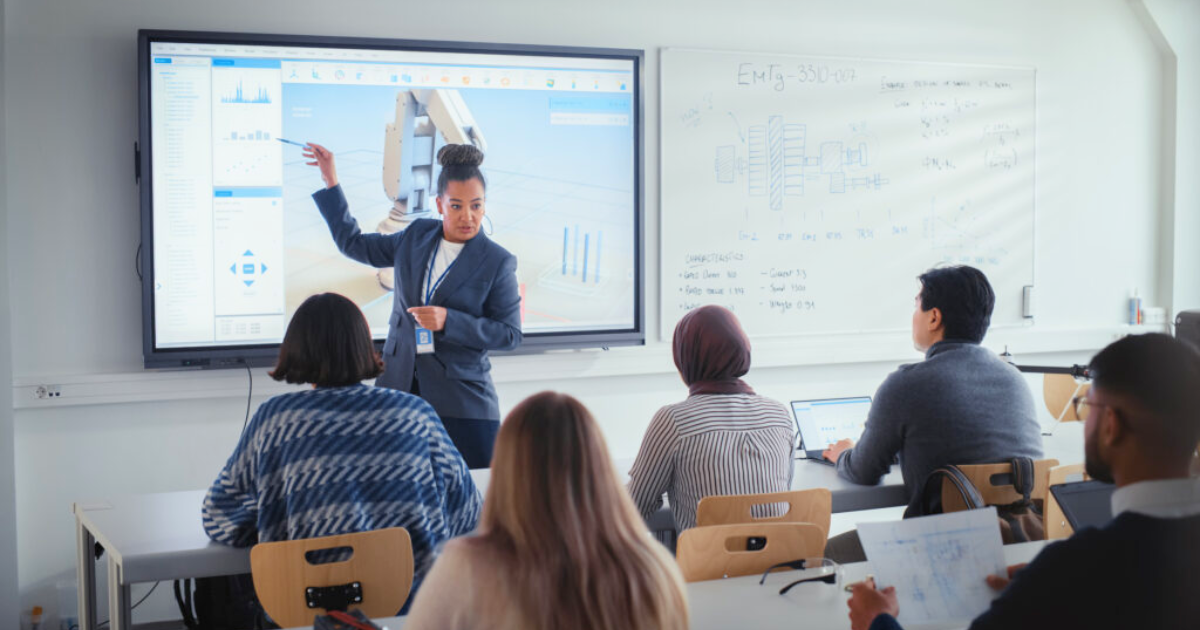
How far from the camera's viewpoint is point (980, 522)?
181 cm

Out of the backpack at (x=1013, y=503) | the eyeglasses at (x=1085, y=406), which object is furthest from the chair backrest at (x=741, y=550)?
the eyeglasses at (x=1085, y=406)

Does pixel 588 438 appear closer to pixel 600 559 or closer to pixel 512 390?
pixel 600 559

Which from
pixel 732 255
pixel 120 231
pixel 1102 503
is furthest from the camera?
pixel 732 255

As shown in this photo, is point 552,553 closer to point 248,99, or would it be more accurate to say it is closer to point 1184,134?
point 248,99

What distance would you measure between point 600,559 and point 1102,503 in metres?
1.19

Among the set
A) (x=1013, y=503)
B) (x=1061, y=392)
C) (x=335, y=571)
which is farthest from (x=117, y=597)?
(x=1061, y=392)

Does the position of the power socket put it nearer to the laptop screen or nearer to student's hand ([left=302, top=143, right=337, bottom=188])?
student's hand ([left=302, top=143, right=337, bottom=188])

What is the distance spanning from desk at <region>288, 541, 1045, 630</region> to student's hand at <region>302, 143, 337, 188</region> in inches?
93.8

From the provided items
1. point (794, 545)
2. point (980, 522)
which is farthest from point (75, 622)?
point (980, 522)

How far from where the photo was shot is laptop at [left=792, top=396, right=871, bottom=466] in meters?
3.34

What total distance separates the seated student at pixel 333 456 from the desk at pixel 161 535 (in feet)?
0.27

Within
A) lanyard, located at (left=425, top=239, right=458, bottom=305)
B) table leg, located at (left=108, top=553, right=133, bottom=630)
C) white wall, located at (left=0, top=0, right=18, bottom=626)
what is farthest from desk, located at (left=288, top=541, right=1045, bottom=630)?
white wall, located at (left=0, top=0, right=18, bottom=626)

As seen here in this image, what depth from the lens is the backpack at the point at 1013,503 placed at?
2.55 m

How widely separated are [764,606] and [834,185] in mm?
3164
